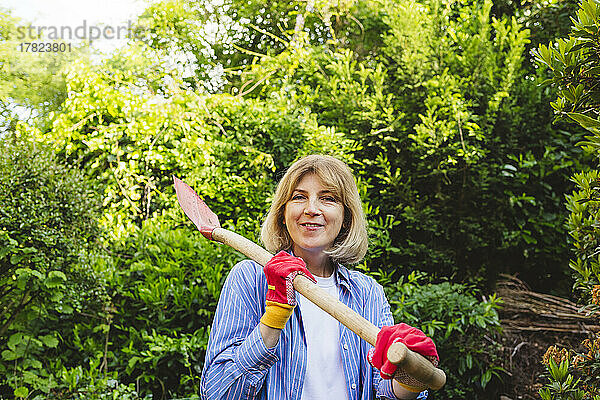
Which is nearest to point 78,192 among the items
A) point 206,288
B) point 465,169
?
point 206,288

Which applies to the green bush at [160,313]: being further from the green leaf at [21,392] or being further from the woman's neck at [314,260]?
the woman's neck at [314,260]

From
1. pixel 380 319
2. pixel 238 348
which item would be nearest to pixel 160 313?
pixel 380 319

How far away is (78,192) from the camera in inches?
151

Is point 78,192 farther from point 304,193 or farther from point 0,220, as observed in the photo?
point 304,193

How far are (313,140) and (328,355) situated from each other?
3.63 meters

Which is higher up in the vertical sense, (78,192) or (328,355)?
(328,355)

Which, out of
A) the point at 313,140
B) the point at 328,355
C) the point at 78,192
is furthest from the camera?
the point at 313,140

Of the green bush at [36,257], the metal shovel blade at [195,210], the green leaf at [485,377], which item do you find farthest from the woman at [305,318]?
the green leaf at [485,377]

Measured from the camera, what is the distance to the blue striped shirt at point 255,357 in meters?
1.50

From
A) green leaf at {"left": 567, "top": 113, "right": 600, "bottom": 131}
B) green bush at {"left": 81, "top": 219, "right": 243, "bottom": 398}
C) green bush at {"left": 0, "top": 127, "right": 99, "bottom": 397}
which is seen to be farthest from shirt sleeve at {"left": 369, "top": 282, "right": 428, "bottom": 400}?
green bush at {"left": 0, "top": 127, "right": 99, "bottom": 397}

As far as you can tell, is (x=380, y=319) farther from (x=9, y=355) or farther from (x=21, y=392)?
(x=9, y=355)

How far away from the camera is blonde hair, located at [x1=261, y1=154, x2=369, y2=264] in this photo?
1912mm

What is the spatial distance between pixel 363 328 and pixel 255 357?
325 millimetres

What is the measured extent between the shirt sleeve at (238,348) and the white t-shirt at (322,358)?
6.2 inches
